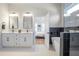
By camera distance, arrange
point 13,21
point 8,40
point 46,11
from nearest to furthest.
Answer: point 46,11, point 13,21, point 8,40

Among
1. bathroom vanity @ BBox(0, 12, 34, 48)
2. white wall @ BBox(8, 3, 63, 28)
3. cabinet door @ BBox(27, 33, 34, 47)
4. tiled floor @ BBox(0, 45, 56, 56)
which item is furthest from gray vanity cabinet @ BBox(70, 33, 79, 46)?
cabinet door @ BBox(27, 33, 34, 47)

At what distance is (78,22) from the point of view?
364 cm

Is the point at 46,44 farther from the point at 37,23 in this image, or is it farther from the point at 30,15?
the point at 30,15

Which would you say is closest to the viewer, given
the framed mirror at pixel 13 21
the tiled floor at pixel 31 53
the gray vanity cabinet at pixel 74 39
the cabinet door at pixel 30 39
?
the gray vanity cabinet at pixel 74 39

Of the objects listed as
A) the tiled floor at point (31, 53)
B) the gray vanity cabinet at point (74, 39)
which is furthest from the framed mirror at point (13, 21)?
the gray vanity cabinet at point (74, 39)

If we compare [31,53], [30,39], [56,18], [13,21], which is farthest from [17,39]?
[56,18]

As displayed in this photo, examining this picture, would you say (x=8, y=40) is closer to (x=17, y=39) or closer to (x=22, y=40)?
(x=17, y=39)

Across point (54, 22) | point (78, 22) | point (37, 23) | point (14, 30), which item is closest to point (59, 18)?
point (54, 22)

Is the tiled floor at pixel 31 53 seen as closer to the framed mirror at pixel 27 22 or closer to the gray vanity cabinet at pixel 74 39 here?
the gray vanity cabinet at pixel 74 39

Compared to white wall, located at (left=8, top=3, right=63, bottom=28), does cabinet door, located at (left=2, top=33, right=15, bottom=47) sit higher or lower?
lower

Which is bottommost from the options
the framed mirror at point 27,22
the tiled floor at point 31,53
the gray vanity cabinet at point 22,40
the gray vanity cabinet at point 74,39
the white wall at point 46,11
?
the tiled floor at point 31,53

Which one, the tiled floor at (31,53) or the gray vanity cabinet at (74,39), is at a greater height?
the gray vanity cabinet at (74,39)

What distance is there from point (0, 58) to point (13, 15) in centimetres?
434

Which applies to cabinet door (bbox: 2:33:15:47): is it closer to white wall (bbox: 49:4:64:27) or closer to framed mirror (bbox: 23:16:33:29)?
framed mirror (bbox: 23:16:33:29)
